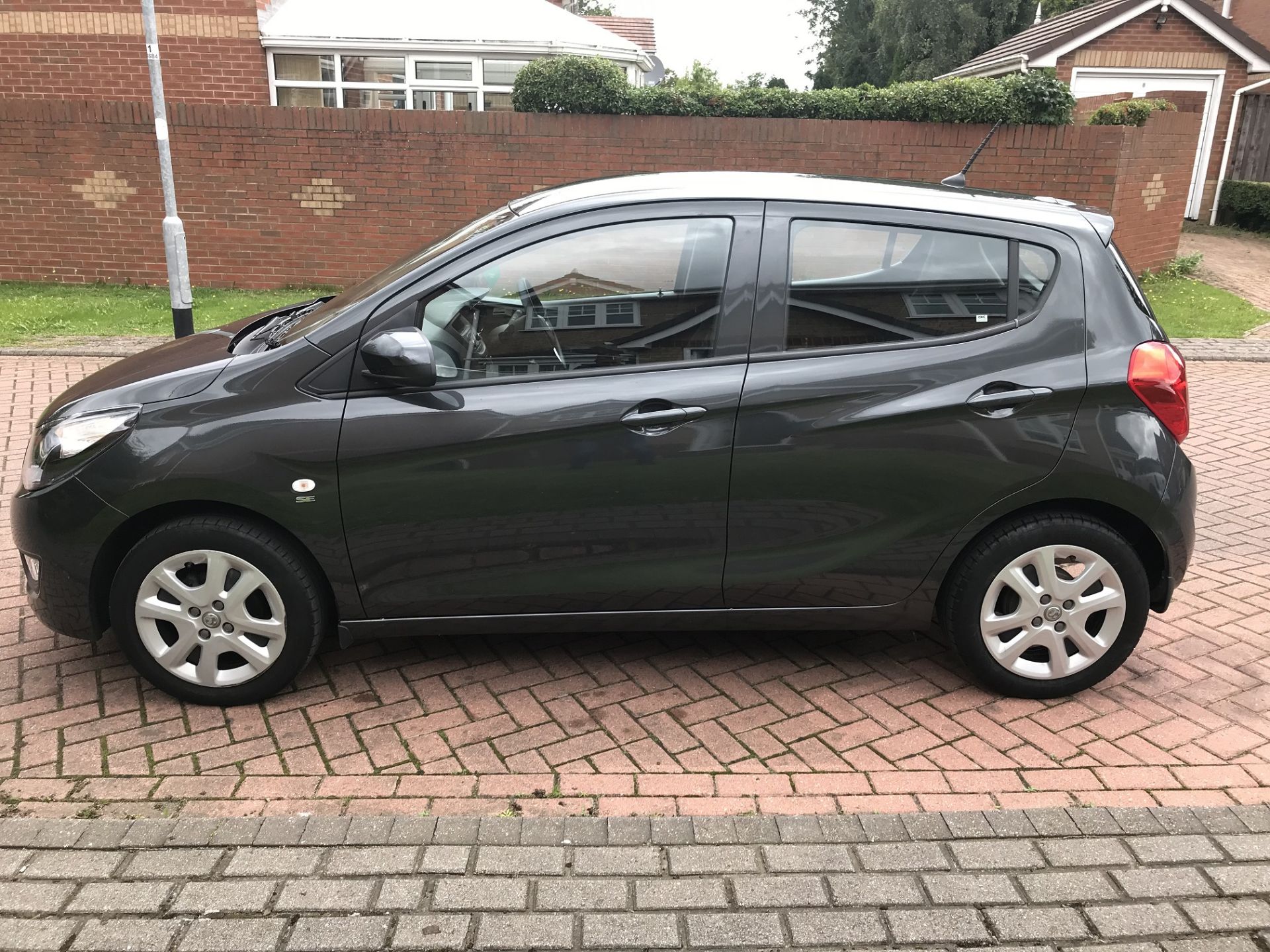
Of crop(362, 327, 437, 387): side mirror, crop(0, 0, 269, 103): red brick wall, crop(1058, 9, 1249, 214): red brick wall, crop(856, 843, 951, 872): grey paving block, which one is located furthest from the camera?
crop(1058, 9, 1249, 214): red brick wall

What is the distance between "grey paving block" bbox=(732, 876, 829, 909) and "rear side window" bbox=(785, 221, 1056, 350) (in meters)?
1.65

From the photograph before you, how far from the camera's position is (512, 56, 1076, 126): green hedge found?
11406 millimetres

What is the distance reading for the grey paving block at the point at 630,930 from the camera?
2471 mm

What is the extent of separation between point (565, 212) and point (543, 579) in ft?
4.07

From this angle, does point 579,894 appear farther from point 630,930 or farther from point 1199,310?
point 1199,310

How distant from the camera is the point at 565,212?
3.41 m

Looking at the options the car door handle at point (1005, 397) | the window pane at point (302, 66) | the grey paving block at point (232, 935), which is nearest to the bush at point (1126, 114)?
the car door handle at point (1005, 397)

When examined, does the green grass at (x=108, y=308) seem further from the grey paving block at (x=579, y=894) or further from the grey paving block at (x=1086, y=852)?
the grey paving block at (x=1086, y=852)

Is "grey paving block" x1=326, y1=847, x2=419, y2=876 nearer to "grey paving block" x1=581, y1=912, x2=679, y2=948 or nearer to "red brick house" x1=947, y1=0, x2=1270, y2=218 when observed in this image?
"grey paving block" x1=581, y1=912, x2=679, y2=948

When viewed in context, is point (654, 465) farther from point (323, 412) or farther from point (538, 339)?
point (323, 412)

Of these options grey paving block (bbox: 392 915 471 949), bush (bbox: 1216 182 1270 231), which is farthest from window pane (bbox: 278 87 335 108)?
bush (bbox: 1216 182 1270 231)

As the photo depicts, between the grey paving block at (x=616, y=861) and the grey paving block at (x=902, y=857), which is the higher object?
the grey paving block at (x=902, y=857)

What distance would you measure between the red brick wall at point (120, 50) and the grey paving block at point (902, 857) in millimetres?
14968

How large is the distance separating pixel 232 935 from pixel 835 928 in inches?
58.7
